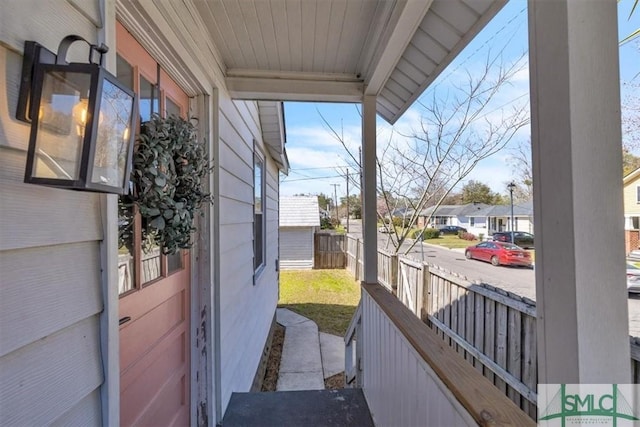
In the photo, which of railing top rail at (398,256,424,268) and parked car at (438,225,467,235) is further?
railing top rail at (398,256,424,268)

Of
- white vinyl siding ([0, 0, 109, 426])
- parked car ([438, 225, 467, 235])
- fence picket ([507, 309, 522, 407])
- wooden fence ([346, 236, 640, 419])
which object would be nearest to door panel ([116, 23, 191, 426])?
white vinyl siding ([0, 0, 109, 426])

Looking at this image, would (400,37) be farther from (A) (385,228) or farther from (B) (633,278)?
(A) (385,228)

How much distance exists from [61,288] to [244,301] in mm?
2473

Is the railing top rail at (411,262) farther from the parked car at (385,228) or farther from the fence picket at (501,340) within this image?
the fence picket at (501,340)

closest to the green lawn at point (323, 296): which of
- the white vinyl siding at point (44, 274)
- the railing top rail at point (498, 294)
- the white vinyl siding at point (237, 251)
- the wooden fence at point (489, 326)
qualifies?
the wooden fence at point (489, 326)

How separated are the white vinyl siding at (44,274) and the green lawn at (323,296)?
565cm

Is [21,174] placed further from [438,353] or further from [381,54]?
[381,54]

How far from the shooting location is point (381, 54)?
1.96m

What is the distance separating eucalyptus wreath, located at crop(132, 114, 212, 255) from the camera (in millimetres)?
1171

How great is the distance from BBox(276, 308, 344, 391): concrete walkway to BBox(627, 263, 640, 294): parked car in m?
3.93

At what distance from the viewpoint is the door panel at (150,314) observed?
48.7 inches

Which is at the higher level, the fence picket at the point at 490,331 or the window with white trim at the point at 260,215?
the window with white trim at the point at 260,215

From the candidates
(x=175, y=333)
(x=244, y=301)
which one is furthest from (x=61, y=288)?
(x=244, y=301)

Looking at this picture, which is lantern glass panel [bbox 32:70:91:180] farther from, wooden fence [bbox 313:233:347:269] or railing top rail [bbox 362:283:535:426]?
wooden fence [bbox 313:233:347:269]
